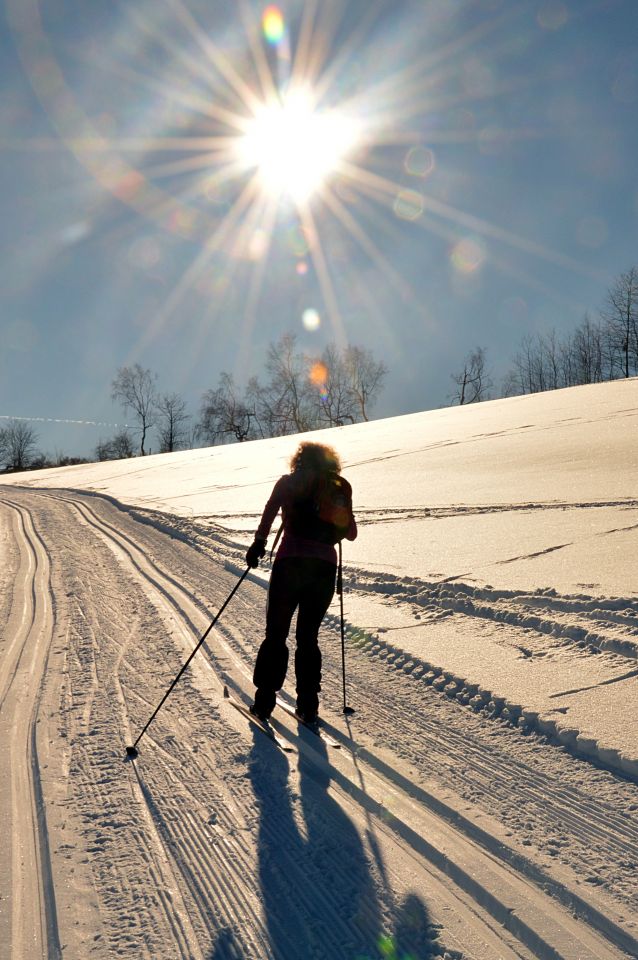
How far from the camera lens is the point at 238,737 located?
414cm

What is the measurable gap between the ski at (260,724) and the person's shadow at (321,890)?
0.41 metres

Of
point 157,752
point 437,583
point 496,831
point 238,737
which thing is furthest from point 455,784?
point 437,583

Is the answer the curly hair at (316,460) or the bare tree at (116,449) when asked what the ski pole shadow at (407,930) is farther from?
the bare tree at (116,449)

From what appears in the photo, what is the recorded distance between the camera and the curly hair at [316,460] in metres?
4.32

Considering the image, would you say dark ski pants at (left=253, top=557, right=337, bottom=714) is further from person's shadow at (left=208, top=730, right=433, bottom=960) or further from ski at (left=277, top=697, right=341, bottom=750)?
person's shadow at (left=208, top=730, right=433, bottom=960)

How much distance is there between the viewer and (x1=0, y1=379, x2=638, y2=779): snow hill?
4.44 meters

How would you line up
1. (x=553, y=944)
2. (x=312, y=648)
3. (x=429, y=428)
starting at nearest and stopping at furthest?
(x=553, y=944), (x=312, y=648), (x=429, y=428)

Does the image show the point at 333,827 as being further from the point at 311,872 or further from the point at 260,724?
the point at 260,724

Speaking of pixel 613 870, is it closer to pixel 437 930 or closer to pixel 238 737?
pixel 437 930

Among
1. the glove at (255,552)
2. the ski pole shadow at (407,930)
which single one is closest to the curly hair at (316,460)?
the glove at (255,552)

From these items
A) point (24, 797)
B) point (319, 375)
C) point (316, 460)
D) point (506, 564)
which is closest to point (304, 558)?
point (316, 460)

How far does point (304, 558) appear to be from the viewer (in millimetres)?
4367

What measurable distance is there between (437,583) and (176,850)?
463 cm

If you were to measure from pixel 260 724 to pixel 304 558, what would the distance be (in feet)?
3.71
